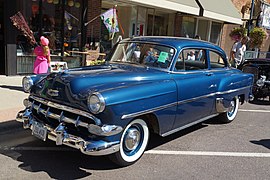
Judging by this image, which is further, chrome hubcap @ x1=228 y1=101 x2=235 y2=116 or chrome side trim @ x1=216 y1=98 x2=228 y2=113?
chrome hubcap @ x1=228 y1=101 x2=235 y2=116

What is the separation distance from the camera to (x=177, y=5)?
1184cm

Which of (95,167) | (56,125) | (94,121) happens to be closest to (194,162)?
(95,167)

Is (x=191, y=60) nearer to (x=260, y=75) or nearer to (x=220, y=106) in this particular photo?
(x=220, y=106)

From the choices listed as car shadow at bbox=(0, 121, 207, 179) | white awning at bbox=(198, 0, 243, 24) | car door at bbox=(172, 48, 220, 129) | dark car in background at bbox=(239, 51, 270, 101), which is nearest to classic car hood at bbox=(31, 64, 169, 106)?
car door at bbox=(172, 48, 220, 129)

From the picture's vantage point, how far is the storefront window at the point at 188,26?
17062mm

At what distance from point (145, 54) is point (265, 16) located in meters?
20.9

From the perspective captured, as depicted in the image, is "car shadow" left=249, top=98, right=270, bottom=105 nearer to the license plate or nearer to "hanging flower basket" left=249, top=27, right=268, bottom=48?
the license plate

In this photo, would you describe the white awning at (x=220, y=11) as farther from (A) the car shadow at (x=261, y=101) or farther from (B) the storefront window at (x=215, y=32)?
(A) the car shadow at (x=261, y=101)

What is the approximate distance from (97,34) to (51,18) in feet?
6.74

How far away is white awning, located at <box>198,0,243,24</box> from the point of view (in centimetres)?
1392

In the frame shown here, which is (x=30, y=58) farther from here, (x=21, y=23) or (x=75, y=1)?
(x=75, y=1)

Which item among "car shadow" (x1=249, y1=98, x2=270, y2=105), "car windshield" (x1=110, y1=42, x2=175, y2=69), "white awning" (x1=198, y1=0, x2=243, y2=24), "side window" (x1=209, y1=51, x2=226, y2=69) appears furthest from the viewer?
"white awning" (x1=198, y1=0, x2=243, y2=24)

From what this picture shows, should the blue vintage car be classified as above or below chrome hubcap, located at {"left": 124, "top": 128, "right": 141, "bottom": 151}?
above

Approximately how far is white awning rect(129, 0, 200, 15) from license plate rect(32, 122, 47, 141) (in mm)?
7078
